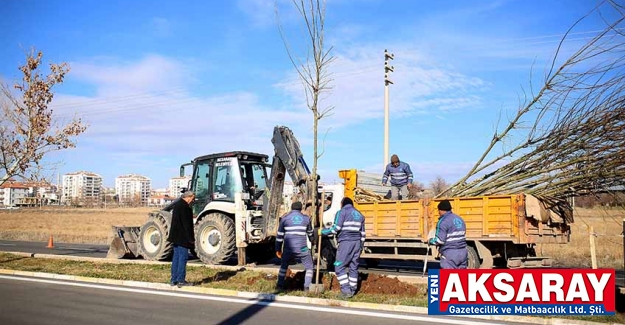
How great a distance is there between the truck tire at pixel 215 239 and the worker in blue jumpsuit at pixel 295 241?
11.9 feet

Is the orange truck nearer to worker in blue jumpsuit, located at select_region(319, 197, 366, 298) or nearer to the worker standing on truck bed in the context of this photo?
the worker standing on truck bed

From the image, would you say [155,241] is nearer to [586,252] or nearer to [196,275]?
[196,275]

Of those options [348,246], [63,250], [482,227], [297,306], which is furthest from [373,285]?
[63,250]

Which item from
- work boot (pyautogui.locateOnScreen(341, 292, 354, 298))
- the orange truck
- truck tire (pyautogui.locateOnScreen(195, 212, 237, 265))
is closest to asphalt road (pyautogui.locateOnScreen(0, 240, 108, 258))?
truck tire (pyautogui.locateOnScreen(195, 212, 237, 265))

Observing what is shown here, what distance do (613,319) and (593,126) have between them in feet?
14.1

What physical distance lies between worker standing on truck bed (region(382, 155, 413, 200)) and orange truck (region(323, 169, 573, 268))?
104cm

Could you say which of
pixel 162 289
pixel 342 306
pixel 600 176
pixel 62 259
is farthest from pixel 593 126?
pixel 62 259

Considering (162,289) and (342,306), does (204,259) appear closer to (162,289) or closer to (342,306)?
(162,289)

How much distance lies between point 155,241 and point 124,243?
43.4 inches

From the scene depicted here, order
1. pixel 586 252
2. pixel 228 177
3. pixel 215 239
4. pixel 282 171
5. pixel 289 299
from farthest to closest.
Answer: pixel 586 252 < pixel 228 177 < pixel 215 239 < pixel 282 171 < pixel 289 299

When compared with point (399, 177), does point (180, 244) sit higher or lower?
lower

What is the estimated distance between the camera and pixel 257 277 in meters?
10.8

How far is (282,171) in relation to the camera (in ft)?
40.7

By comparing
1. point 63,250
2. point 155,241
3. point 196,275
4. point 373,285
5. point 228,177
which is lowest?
point 63,250
